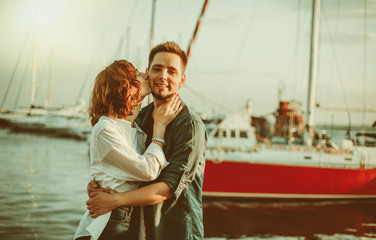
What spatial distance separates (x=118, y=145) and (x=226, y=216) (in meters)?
11.2

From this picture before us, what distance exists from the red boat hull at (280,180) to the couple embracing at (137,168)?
442 inches

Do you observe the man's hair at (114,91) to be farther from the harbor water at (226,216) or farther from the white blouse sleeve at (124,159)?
the harbor water at (226,216)

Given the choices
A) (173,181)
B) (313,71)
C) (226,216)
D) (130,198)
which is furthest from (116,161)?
(313,71)

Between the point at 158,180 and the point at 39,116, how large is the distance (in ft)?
231

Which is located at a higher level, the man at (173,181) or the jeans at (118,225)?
the man at (173,181)

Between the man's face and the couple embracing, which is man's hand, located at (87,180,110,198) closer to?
the couple embracing

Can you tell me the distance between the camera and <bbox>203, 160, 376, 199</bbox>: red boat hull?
13.6 meters

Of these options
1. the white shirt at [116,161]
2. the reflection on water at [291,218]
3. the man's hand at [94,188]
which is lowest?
the reflection on water at [291,218]

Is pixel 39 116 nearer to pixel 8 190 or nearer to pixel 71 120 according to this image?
pixel 71 120

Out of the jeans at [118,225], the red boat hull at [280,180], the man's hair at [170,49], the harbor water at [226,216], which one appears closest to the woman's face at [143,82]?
the man's hair at [170,49]

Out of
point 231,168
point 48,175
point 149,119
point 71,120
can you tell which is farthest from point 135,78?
point 71,120

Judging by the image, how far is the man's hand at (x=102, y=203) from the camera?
218 cm

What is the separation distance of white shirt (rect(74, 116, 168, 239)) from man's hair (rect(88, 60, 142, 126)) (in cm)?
6

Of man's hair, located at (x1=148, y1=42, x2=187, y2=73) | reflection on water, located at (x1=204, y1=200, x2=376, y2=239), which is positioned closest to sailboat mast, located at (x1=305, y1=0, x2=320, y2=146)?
reflection on water, located at (x1=204, y1=200, x2=376, y2=239)
